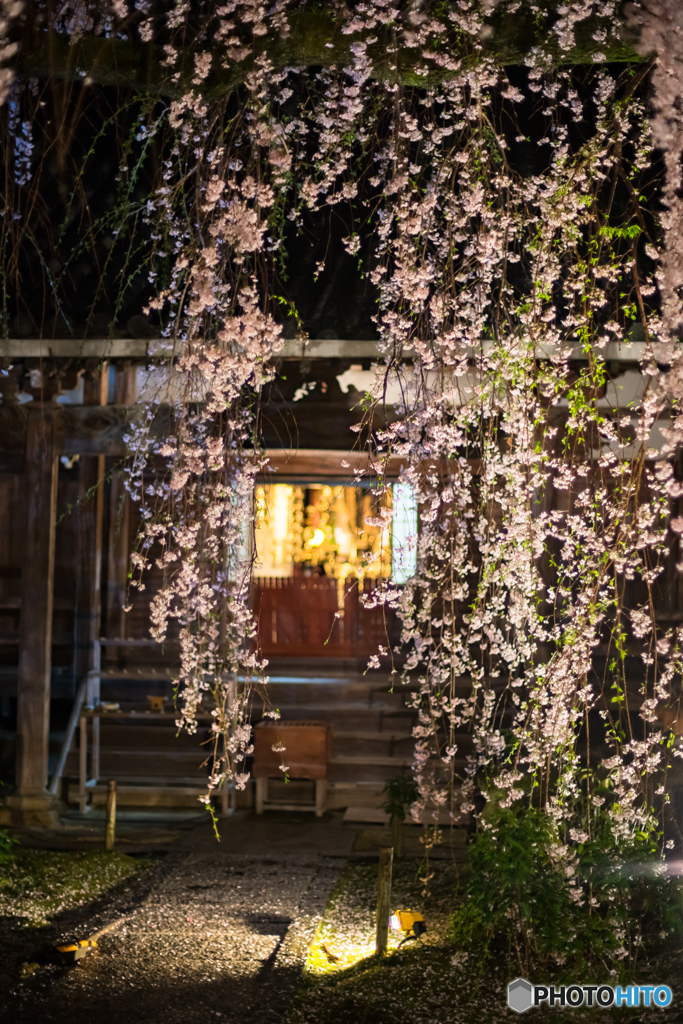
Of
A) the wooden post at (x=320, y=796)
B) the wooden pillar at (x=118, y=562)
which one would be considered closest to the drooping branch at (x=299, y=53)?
the wooden pillar at (x=118, y=562)

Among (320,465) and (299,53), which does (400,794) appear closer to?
(320,465)

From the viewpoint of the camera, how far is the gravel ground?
4652 mm

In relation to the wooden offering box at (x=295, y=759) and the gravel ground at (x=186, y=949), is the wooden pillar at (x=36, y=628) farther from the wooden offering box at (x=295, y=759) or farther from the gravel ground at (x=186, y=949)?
the wooden offering box at (x=295, y=759)

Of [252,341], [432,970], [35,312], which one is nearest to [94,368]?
[35,312]

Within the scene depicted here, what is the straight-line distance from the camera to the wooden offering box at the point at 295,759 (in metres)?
9.05

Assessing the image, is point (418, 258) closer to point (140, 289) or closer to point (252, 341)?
point (252, 341)

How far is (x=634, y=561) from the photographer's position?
4.44 m

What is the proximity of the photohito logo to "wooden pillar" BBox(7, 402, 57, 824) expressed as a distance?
501 cm

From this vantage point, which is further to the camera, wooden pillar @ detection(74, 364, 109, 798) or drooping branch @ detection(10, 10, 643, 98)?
wooden pillar @ detection(74, 364, 109, 798)

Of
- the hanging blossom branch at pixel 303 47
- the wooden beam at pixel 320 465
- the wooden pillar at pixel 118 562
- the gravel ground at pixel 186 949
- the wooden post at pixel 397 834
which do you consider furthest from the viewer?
the wooden pillar at pixel 118 562

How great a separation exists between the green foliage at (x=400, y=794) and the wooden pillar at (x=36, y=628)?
3.24m

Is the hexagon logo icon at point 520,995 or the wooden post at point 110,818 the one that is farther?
the wooden post at point 110,818

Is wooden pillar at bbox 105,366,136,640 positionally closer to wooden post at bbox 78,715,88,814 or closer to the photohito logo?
wooden post at bbox 78,715,88,814

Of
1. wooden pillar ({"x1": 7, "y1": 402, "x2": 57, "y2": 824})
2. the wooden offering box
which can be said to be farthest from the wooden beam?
the wooden offering box
